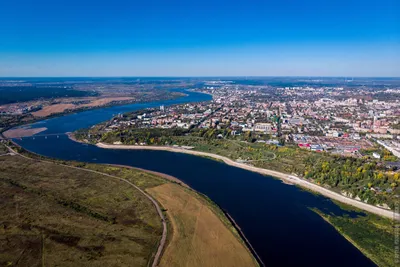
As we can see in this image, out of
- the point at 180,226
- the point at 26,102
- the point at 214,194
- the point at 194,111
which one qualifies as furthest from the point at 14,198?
the point at 26,102

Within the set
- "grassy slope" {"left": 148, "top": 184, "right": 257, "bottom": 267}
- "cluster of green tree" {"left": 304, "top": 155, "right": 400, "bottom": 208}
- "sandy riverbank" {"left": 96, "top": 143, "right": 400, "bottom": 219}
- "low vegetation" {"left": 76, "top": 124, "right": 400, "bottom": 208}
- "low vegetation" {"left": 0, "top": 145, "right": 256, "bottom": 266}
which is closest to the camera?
"grassy slope" {"left": 148, "top": 184, "right": 257, "bottom": 267}

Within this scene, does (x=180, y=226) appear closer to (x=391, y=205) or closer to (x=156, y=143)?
(x=391, y=205)

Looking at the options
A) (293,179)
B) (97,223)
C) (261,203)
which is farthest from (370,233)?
(97,223)

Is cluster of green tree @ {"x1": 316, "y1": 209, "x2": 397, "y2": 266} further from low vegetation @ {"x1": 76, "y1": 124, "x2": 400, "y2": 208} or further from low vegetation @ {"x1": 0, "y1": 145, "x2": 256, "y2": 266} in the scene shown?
low vegetation @ {"x1": 0, "y1": 145, "x2": 256, "y2": 266}

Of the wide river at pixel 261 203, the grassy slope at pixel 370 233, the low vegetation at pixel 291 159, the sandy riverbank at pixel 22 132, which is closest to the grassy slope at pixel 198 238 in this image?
the wide river at pixel 261 203

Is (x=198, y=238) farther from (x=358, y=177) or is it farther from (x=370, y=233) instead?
(x=358, y=177)

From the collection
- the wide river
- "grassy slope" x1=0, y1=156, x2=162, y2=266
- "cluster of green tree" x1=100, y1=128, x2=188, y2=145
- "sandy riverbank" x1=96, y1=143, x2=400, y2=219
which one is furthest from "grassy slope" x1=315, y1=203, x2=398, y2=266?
"cluster of green tree" x1=100, y1=128, x2=188, y2=145

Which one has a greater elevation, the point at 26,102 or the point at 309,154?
the point at 26,102
